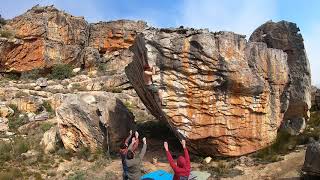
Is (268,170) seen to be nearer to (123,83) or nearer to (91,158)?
(91,158)

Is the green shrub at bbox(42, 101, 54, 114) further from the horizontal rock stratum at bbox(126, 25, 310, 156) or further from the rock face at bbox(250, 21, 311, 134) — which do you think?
the rock face at bbox(250, 21, 311, 134)

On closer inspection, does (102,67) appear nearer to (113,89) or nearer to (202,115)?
(113,89)

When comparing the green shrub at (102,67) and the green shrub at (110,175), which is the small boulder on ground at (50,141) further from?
the green shrub at (102,67)

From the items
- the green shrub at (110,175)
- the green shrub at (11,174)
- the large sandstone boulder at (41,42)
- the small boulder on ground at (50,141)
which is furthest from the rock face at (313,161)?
the large sandstone boulder at (41,42)

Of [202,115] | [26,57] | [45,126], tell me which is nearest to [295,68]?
[202,115]

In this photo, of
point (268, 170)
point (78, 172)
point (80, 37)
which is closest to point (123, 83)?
point (80, 37)

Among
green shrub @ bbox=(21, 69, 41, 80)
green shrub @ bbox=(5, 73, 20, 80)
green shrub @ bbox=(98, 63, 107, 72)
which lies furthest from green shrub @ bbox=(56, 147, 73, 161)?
green shrub @ bbox=(5, 73, 20, 80)

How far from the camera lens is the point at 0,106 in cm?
2197

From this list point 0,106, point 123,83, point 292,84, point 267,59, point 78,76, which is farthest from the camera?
point 78,76

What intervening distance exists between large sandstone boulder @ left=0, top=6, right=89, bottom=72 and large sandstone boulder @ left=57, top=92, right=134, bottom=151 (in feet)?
57.6

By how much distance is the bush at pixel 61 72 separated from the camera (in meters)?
30.8

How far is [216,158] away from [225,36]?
3.69 metres

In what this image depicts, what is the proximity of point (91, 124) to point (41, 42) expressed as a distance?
18.9 metres

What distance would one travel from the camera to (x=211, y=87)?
12.4 metres
